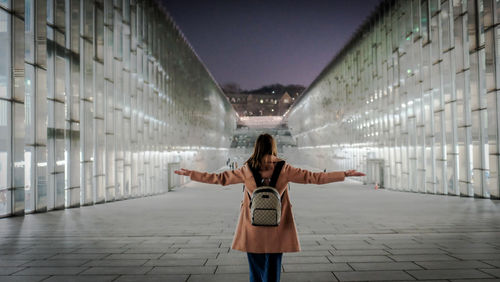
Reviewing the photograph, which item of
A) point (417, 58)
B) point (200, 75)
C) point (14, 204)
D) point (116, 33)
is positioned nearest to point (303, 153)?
point (200, 75)

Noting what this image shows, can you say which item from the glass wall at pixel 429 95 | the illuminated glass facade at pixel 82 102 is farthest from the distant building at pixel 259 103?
the illuminated glass facade at pixel 82 102

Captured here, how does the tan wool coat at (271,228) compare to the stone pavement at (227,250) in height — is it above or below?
above

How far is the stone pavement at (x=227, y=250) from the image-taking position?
4.77 m

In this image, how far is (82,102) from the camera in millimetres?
15500

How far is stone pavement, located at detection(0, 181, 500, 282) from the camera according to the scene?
188 inches

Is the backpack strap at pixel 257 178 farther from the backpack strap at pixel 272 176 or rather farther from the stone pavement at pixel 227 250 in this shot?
the stone pavement at pixel 227 250

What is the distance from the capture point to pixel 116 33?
18.7m

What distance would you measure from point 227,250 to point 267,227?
2.88 metres

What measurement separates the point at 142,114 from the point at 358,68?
2106cm

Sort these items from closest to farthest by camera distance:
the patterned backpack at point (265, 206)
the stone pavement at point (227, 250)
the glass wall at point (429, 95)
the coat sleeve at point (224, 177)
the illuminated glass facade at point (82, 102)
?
the patterned backpack at point (265, 206), the coat sleeve at point (224, 177), the stone pavement at point (227, 250), the illuminated glass facade at point (82, 102), the glass wall at point (429, 95)

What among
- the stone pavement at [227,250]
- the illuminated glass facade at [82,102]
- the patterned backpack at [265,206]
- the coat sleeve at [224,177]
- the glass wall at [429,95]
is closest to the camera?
the patterned backpack at [265,206]

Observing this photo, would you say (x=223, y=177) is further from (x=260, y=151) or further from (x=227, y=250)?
(x=227, y=250)

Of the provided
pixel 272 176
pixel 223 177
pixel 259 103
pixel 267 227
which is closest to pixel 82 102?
pixel 223 177

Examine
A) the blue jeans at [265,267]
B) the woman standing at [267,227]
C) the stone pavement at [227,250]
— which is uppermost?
the woman standing at [267,227]
